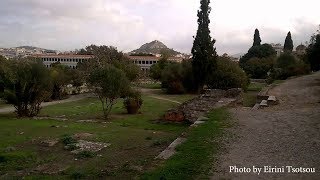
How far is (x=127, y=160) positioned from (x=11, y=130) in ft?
29.8

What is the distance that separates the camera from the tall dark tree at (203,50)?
131 ft

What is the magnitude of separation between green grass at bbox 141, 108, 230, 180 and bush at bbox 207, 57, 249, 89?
949 inches

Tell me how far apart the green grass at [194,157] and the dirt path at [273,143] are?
1.02 feet

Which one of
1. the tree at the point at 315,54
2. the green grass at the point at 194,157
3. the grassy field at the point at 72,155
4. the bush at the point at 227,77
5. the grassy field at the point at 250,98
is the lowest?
the grassy field at the point at 72,155

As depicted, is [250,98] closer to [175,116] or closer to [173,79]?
[175,116]

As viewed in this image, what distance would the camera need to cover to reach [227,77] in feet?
120

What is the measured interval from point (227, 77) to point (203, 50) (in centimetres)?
490

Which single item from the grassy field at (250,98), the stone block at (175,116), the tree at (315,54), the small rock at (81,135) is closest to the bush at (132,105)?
the stone block at (175,116)

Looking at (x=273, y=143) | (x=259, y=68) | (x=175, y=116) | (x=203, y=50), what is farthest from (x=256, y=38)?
(x=273, y=143)

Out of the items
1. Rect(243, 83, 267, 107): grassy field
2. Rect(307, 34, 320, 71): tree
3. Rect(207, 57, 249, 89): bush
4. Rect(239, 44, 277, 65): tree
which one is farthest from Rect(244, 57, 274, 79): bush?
Rect(207, 57, 249, 89): bush

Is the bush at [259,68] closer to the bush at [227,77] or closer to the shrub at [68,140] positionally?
the bush at [227,77]

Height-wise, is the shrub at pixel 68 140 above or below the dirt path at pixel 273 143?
below

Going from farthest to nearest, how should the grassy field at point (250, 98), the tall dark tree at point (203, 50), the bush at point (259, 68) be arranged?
the bush at point (259, 68), the tall dark tree at point (203, 50), the grassy field at point (250, 98)

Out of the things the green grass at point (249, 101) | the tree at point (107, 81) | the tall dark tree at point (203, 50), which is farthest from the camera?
the tall dark tree at point (203, 50)
